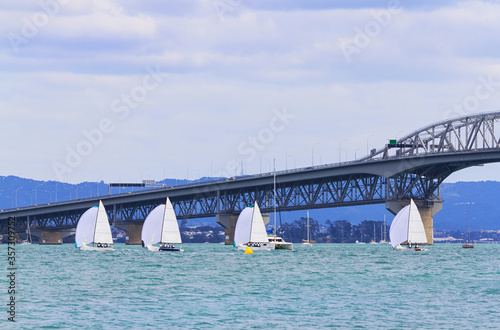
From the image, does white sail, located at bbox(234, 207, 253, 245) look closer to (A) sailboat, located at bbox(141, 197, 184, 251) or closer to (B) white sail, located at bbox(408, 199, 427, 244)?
(A) sailboat, located at bbox(141, 197, 184, 251)

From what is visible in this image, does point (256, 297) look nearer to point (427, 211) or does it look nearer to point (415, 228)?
point (415, 228)

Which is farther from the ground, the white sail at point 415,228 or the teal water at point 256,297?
the white sail at point 415,228

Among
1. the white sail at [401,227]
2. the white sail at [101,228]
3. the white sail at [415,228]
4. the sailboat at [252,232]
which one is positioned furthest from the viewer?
the white sail at [101,228]

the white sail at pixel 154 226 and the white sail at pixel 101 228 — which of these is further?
the white sail at pixel 101 228

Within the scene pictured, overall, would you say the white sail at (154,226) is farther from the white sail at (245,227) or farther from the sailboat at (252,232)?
the sailboat at (252,232)

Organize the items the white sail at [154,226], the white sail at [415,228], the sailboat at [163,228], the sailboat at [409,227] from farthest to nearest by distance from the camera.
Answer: the white sail at [154,226] < the sailboat at [409,227] < the white sail at [415,228] < the sailboat at [163,228]

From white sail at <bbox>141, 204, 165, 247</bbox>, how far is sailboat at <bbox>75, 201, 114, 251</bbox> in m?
7.42

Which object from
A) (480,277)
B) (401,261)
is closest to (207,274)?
(480,277)

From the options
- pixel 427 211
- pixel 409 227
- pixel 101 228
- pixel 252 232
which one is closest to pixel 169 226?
pixel 252 232

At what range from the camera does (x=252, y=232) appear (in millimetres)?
130000

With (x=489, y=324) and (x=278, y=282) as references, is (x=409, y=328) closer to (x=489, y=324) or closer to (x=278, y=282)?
(x=489, y=324)

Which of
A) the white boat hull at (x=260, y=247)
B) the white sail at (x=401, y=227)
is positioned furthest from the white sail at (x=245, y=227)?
the white sail at (x=401, y=227)

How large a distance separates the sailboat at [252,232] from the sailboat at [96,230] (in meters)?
20.3

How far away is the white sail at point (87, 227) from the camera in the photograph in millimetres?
139625
